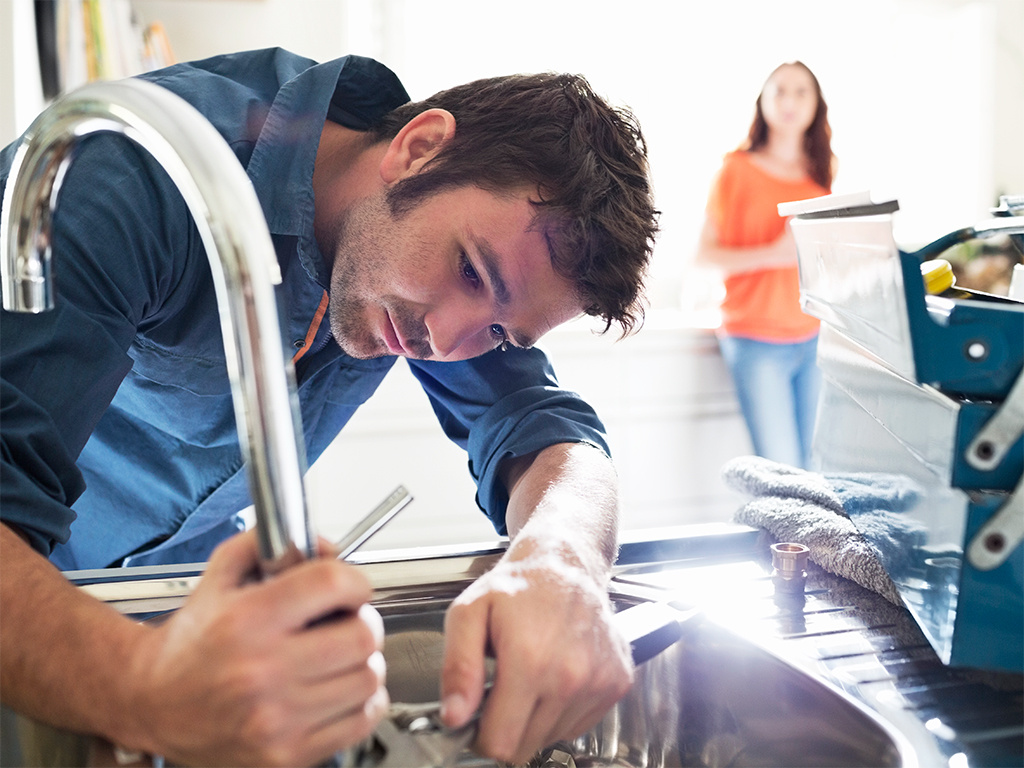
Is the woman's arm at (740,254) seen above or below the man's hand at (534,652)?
below

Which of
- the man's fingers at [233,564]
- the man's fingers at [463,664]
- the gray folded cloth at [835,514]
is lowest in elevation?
the gray folded cloth at [835,514]

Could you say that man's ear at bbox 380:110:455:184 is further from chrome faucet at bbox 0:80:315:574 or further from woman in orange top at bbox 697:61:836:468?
woman in orange top at bbox 697:61:836:468

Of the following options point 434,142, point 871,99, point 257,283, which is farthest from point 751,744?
point 871,99

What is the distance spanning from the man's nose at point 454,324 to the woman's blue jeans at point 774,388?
183 centimetres

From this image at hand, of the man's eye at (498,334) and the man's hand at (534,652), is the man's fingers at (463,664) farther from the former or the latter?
the man's eye at (498,334)

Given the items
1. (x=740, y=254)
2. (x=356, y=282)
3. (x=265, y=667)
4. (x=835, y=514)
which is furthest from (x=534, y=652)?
(x=740, y=254)

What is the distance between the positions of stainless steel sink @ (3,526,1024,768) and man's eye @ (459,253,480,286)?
0.27 metres

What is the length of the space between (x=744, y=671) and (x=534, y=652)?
0.74 ft

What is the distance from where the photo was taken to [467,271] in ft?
3.03

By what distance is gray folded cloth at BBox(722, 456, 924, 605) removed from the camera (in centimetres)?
68

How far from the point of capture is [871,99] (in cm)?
316

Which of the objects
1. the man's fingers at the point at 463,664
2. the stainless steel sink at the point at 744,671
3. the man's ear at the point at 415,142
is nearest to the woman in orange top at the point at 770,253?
the man's ear at the point at 415,142

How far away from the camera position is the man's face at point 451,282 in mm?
915

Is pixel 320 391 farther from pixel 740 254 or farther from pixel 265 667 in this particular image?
pixel 740 254
